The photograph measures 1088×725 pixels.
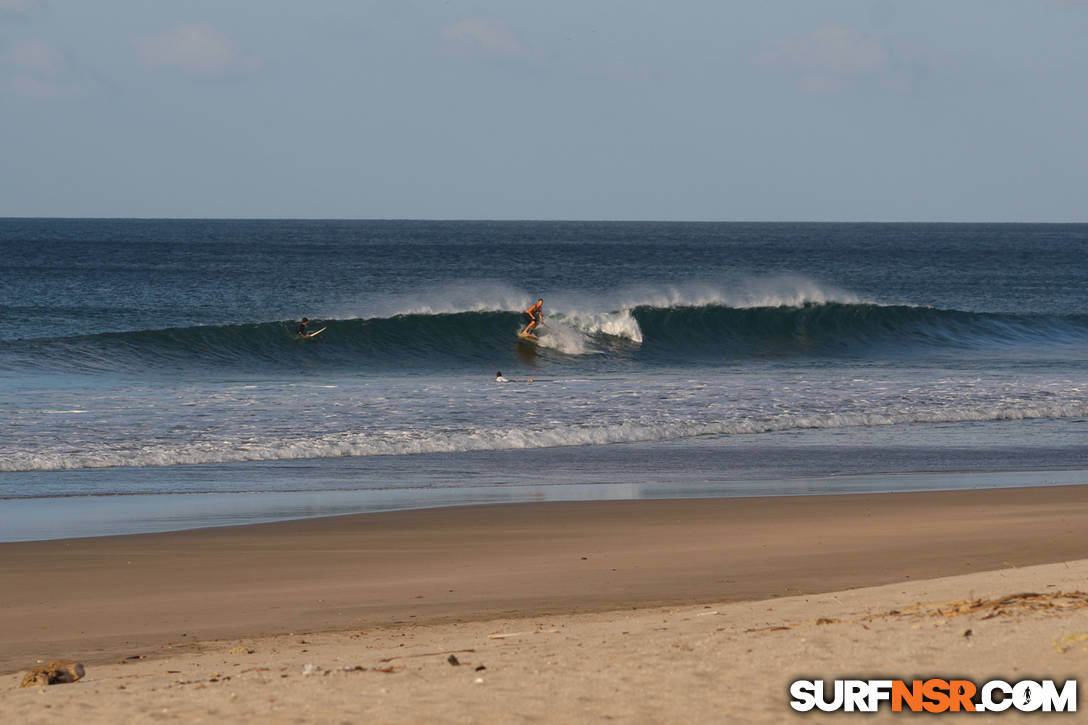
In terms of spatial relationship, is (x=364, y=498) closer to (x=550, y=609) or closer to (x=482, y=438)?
(x=482, y=438)

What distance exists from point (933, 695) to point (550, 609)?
2.91 meters

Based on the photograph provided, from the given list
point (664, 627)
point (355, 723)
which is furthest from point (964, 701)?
point (355, 723)

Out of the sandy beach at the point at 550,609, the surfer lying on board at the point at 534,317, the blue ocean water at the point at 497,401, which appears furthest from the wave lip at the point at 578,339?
the sandy beach at the point at 550,609

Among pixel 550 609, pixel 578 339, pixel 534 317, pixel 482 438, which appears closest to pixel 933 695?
pixel 550 609

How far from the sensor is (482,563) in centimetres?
867

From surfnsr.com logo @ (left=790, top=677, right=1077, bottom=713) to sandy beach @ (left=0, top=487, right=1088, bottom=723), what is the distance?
4.1 inches

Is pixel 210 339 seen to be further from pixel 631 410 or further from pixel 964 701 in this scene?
pixel 964 701

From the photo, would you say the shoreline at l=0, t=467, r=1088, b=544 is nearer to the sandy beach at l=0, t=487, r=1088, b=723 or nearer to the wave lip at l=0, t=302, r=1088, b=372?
the sandy beach at l=0, t=487, r=1088, b=723

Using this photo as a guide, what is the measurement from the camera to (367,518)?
10.6 metres

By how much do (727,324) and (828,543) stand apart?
26770mm

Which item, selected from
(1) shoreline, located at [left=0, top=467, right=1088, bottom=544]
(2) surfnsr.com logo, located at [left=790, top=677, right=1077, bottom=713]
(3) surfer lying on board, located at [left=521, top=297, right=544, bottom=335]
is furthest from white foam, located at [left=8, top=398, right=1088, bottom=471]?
(3) surfer lying on board, located at [left=521, top=297, right=544, bottom=335]

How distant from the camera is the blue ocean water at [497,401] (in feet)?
41.9

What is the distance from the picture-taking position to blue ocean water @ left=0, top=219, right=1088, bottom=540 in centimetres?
1276

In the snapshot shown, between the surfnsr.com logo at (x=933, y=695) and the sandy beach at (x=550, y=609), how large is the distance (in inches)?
4.1
